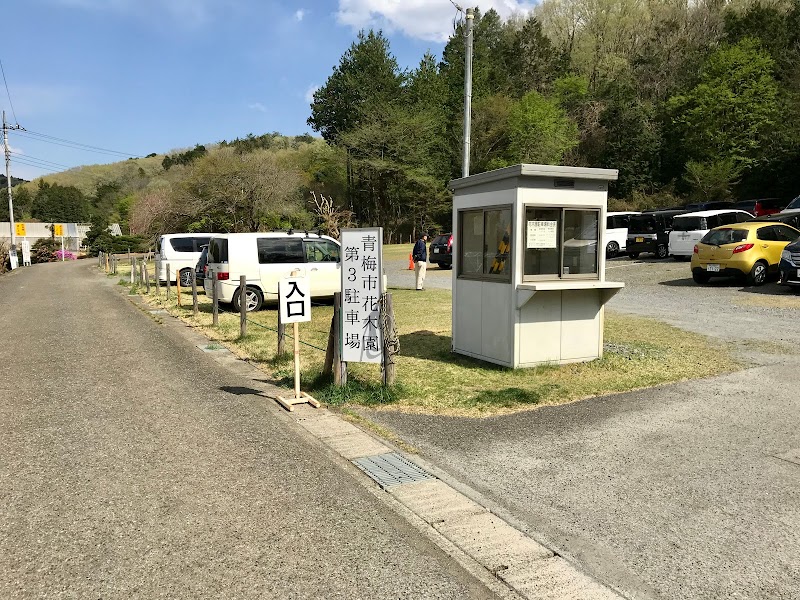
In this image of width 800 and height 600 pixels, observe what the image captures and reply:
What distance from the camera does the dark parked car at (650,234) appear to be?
24609 mm

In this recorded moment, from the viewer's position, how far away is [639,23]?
178 feet

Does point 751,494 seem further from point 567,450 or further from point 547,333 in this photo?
point 547,333

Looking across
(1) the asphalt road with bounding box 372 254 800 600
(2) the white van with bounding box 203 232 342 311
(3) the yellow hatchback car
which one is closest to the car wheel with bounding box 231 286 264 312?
(2) the white van with bounding box 203 232 342 311

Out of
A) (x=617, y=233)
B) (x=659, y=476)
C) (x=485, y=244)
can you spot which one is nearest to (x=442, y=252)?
(x=617, y=233)

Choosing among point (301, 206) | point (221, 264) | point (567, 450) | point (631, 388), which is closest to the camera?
point (567, 450)

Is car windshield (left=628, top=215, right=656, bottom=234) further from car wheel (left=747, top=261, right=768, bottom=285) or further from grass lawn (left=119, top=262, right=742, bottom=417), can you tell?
grass lawn (left=119, top=262, right=742, bottom=417)

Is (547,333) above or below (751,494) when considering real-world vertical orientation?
above

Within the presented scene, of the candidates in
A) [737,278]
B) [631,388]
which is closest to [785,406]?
[631,388]

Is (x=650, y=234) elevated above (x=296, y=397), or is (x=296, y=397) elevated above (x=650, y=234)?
(x=650, y=234)

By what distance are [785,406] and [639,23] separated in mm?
56707

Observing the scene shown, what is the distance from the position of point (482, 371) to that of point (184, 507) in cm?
451

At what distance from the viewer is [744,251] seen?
50.4ft

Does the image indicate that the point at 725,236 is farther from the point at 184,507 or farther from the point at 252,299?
the point at 184,507

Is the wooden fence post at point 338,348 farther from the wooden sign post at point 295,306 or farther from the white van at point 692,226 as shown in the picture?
the white van at point 692,226
